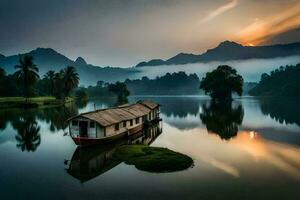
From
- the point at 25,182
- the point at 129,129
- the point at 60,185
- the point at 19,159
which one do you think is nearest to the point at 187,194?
the point at 60,185

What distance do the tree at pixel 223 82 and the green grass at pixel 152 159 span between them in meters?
130

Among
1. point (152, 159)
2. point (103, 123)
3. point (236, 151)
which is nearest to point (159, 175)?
point (152, 159)

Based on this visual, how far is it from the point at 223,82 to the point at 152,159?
446ft

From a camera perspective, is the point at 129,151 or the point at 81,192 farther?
the point at 129,151

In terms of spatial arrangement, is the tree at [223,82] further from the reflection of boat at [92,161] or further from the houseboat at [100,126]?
the reflection of boat at [92,161]

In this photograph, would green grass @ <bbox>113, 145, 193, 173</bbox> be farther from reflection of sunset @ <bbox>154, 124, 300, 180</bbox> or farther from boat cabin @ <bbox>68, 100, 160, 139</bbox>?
boat cabin @ <bbox>68, 100, 160, 139</bbox>

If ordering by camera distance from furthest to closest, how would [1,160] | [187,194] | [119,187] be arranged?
1. [1,160]
2. [119,187]
3. [187,194]

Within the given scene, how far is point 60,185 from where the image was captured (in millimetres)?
27234

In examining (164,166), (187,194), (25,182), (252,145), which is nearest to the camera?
(187,194)

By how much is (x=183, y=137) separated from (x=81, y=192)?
30.2 meters

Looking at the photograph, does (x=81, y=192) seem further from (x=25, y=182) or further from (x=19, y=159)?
(x=19, y=159)

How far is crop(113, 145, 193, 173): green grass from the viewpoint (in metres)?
31.3

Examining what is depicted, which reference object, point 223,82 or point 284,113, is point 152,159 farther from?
point 223,82

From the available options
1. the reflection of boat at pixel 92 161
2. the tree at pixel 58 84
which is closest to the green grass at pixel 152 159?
the reflection of boat at pixel 92 161
